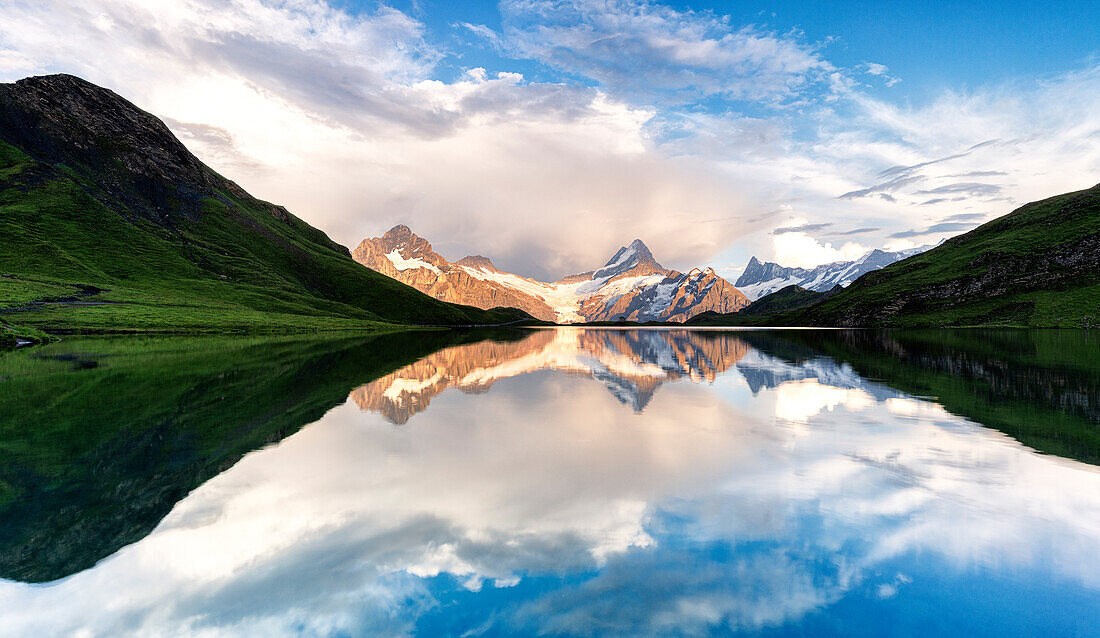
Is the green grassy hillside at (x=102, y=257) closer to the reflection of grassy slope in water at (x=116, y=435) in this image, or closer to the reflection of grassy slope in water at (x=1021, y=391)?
the reflection of grassy slope in water at (x=116, y=435)

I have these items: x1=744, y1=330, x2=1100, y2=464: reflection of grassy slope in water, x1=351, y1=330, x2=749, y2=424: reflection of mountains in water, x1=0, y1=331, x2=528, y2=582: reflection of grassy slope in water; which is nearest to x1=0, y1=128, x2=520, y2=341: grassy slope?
x1=0, y1=331, x2=528, y2=582: reflection of grassy slope in water

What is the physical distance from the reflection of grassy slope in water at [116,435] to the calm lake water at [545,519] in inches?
5.4

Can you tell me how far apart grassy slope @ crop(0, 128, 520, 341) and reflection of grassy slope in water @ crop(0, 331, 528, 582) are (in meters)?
65.2

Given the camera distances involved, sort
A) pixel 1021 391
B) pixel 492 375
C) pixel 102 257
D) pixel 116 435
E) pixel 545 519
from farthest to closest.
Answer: pixel 102 257
pixel 492 375
pixel 1021 391
pixel 116 435
pixel 545 519

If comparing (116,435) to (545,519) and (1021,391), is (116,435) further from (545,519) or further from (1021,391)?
(1021,391)

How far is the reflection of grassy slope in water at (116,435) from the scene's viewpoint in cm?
1139

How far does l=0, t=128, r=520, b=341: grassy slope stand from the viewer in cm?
9744

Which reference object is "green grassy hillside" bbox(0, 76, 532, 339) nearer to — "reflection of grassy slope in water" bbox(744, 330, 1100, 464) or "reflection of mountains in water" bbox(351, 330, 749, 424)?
"reflection of mountains in water" bbox(351, 330, 749, 424)

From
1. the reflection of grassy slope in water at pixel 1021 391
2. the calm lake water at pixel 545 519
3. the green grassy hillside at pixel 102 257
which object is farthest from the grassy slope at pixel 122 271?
the reflection of grassy slope in water at pixel 1021 391

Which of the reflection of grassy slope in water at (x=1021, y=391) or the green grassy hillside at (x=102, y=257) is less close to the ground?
the green grassy hillside at (x=102, y=257)

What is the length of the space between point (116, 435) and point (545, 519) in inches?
744

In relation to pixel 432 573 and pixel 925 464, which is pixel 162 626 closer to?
pixel 432 573

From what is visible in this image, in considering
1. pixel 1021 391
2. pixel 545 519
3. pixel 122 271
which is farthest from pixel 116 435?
pixel 122 271

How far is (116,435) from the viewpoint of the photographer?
64.8 ft
